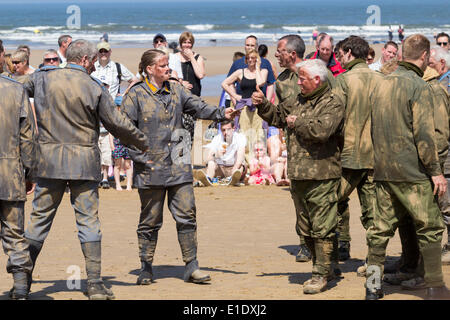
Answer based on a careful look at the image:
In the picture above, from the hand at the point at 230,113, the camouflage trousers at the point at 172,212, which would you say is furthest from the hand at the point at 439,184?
the camouflage trousers at the point at 172,212

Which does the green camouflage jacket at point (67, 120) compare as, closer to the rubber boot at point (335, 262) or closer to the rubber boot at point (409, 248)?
the rubber boot at point (335, 262)

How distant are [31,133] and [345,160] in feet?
9.14

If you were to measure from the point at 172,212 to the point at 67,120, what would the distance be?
1.37 meters

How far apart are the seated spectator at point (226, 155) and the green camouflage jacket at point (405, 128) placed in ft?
20.7

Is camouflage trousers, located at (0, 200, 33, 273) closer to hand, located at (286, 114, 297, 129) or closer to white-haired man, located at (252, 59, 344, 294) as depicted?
white-haired man, located at (252, 59, 344, 294)

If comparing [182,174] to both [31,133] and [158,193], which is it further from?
[31,133]

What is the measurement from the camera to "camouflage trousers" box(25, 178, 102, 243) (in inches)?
258

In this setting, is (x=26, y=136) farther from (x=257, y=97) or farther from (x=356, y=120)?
(x=356, y=120)

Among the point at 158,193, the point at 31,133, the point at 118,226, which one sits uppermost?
the point at 31,133

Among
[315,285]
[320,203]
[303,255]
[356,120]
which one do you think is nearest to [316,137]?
[320,203]

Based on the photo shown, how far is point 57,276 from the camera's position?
24.7 ft

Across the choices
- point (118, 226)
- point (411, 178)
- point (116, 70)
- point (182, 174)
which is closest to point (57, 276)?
point (182, 174)

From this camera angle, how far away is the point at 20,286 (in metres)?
6.45

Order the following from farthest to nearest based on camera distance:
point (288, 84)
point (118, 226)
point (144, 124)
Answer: point (118, 226) → point (288, 84) → point (144, 124)
